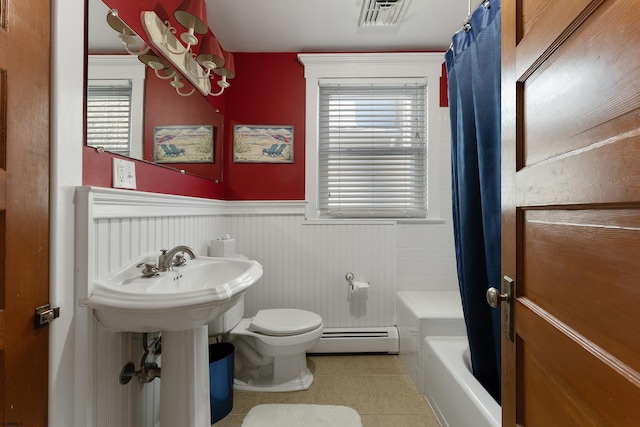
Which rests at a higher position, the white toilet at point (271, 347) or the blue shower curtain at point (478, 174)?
the blue shower curtain at point (478, 174)

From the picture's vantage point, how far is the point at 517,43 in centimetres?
75

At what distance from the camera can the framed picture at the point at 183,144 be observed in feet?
4.51

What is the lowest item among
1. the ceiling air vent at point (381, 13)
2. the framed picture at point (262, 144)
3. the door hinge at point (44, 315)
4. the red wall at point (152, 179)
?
the door hinge at point (44, 315)

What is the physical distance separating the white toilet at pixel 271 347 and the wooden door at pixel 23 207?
907 mm

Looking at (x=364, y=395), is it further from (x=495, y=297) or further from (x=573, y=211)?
(x=573, y=211)

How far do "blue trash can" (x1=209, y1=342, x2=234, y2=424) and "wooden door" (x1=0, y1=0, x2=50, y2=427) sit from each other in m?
0.76

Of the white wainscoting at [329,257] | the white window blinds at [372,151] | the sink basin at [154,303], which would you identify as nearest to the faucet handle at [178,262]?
the sink basin at [154,303]

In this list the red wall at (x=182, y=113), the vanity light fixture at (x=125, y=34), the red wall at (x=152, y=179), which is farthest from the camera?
the red wall at (x=182, y=113)

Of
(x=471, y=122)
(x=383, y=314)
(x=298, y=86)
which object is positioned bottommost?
(x=383, y=314)

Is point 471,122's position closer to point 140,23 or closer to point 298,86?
point 298,86

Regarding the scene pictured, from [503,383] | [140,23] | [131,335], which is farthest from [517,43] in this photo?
[131,335]

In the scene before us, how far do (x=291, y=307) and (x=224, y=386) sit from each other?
77 centimetres

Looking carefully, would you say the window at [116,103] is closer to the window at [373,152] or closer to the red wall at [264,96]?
the red wall at [264,96]

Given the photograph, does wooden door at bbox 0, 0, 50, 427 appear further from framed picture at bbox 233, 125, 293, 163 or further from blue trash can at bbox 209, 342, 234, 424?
framed picture at bbox 233, 125, 293, 163
